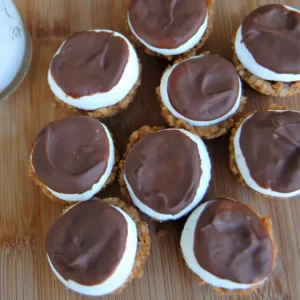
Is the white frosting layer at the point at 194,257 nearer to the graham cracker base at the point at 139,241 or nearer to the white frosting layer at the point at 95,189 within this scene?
the graham cracker base at the point at 139,241

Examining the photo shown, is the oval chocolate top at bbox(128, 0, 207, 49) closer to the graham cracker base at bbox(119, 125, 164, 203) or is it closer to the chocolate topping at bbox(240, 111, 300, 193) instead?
the graham cracker base at bbox(119, 125, 164, 203)

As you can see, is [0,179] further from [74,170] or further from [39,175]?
[74,170]

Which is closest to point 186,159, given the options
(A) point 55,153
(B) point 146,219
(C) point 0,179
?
(B) point 146,219

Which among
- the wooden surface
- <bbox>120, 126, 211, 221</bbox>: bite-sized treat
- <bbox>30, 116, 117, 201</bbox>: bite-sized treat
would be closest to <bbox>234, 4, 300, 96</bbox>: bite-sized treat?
the wooden surface

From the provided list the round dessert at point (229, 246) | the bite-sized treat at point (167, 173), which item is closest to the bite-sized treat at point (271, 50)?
the bite-sized treat at point (167, 173)

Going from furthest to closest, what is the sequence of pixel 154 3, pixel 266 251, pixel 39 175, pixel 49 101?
pixel 49 101, pixel 154 3, pixel 39 175, pixel 266 251

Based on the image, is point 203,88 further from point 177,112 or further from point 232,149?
point 232,149
